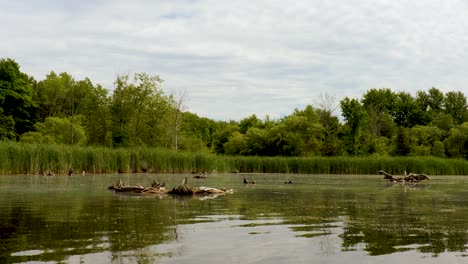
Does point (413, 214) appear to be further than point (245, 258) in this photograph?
Yes

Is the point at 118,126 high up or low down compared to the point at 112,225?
up

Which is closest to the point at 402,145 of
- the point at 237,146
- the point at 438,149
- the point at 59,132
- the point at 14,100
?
the point at 438,149

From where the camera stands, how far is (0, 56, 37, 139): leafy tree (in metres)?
75.1

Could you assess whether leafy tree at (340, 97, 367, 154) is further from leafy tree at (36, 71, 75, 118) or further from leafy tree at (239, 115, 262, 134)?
leafy tree at (36, 71, 75, 118)

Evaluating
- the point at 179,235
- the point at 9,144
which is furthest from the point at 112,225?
the point at 9,144

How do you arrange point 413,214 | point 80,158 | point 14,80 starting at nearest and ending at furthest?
point 413,214
point 80,158
point 14,80

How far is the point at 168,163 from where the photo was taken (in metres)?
45.8

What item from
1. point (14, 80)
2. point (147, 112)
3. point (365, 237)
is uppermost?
point (14, 80)

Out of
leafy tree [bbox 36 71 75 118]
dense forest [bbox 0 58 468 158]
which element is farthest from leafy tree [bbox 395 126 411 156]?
leafy tree [bbox 36 71 75 118]

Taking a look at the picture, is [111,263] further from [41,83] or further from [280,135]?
[41,83]

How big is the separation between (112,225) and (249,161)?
43668mm

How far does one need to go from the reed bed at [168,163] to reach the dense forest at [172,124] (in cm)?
1723

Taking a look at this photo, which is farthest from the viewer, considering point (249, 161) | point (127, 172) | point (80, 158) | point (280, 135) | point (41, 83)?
point (41, 83)

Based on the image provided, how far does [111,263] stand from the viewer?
7316mm
